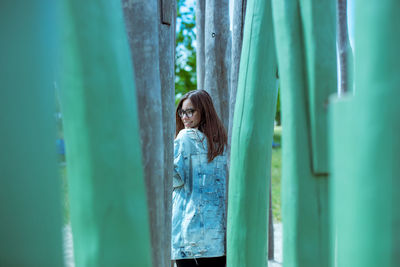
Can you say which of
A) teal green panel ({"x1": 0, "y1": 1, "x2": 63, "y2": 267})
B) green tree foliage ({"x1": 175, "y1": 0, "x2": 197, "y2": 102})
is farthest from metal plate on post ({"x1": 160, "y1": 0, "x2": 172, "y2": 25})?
green tree foliage ({"x1": 175, "y1": 0, "x2": 197, "y2": 102})

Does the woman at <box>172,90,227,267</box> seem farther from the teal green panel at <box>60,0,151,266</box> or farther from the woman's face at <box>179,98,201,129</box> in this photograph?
the teal green panel at <box>60,0,151,266</box>

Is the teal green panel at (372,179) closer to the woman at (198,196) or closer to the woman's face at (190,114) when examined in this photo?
the woman at (198,196)

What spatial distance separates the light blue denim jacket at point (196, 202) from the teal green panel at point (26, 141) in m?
1.49

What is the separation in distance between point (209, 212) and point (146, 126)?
46.6 inches

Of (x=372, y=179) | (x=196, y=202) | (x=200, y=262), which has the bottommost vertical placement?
(x=200, y=262)

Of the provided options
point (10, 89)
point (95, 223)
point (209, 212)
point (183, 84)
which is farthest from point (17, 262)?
point (183, 84)

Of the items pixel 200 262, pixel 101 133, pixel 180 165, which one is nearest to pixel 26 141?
pixel 101 133

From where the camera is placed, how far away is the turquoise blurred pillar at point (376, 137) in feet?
2.41

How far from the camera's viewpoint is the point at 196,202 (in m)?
2.35

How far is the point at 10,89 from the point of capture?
866 millimetres

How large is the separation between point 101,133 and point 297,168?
0.49m

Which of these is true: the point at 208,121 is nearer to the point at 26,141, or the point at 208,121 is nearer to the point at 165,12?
the point at 165,12

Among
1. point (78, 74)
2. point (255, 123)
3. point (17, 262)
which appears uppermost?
point (78, 74)

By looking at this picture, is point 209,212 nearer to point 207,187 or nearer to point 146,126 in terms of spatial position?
point 207,187
